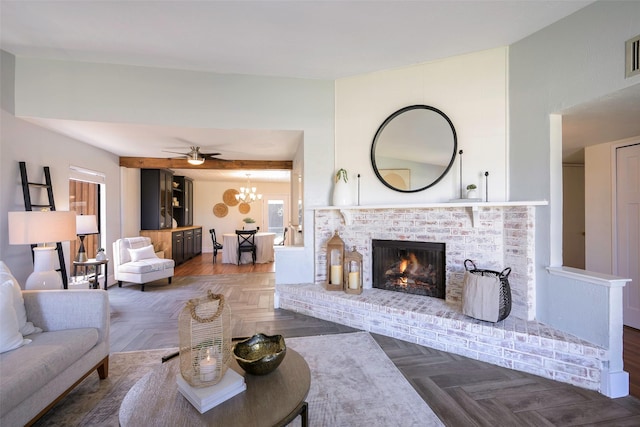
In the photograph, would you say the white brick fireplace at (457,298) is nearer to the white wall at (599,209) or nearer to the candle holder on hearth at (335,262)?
the candle holder on hearth at (335,262)

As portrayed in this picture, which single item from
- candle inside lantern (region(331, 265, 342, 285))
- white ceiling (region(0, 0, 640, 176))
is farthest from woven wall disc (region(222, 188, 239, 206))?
candle inside lantern (region(331, 265, 342, 285))

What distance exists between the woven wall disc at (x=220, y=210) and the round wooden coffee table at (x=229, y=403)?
8.03m

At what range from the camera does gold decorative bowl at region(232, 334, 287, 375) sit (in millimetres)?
1392

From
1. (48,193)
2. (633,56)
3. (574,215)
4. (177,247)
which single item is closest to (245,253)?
(177,247)

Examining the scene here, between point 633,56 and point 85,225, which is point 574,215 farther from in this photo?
point 85,225

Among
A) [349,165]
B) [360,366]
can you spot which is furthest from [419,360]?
[349,165]

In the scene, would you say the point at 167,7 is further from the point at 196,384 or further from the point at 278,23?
the point at 196,384

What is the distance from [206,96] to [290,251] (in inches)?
82.6

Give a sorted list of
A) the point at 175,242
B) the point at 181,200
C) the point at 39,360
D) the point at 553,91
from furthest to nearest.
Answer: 1. the point at 181,200
2. the point at 175,242
3. the point at 553,91
4. the point at 39,360

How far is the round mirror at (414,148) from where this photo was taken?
9.74ft

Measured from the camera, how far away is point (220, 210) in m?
9.09

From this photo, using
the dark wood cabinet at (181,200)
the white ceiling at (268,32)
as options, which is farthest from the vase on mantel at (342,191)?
the dark wood cabinet at (181,200)

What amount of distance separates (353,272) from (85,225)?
3.39 m

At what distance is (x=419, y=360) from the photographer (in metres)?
2.35
